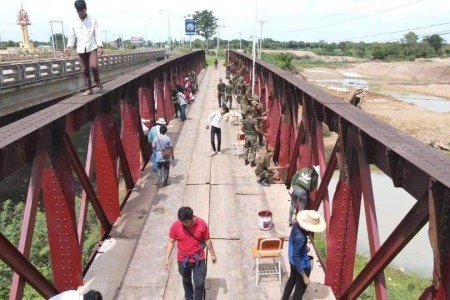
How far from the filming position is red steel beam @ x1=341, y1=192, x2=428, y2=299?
3.13 meters

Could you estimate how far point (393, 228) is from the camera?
16.2 m

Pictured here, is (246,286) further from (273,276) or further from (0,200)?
(0,200)

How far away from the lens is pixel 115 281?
562 cm

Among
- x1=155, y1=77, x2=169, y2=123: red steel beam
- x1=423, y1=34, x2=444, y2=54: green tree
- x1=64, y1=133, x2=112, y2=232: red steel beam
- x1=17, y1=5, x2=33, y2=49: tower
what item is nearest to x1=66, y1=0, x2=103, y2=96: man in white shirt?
x1=64, y1=133, x2=112, y2=232: red steel beam

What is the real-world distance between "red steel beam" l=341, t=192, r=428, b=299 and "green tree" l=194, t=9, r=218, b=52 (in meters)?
122

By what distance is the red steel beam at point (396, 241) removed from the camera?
3.13 m

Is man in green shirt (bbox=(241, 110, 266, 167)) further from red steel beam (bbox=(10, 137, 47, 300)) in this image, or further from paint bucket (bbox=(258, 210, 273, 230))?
red steel beam (bbox=(10, 137, 47, 300))

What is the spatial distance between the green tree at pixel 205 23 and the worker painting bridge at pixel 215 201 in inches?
4557

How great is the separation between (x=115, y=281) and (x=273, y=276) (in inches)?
86.9

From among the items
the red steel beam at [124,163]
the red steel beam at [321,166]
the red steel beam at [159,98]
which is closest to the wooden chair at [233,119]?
the red steel beam at [159,98]

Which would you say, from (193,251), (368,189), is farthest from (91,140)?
(368,189)

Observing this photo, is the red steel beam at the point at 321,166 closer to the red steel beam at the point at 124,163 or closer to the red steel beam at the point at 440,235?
the red steel beam at the point at 440,235

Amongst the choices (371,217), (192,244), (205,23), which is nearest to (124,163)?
(192,244)

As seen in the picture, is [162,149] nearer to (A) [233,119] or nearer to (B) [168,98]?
(A) [233,119]
